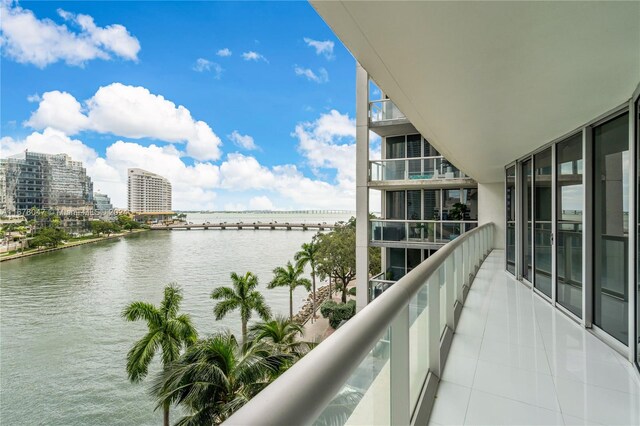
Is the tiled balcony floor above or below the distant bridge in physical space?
above

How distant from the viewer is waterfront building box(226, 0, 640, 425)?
1.22 m

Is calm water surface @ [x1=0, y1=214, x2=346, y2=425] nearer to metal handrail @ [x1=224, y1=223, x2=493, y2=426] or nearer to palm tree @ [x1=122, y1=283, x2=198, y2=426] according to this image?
palm tree @ [x1=122, y1=283, x2=198, y2=426]

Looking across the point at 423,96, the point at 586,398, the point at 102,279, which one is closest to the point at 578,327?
the point at 586,398

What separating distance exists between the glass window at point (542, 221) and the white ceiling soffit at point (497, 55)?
1717 mm

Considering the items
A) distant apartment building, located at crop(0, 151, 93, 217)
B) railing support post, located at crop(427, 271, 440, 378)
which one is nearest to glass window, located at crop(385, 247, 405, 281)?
railing support post, located at crop(427, 271, 440, 378)

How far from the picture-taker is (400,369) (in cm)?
152

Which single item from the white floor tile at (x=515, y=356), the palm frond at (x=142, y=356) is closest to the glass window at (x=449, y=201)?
the white floor tile at (x=515, y=356)

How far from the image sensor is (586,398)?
7.75 feet

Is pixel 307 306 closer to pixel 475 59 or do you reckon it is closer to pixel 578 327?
pixel 578 327

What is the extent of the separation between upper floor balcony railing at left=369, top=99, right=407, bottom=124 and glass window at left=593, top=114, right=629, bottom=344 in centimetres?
1034

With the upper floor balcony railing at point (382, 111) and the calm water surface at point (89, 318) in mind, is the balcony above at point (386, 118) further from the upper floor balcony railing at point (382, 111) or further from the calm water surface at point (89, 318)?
the calm water surface at point (89, 318)

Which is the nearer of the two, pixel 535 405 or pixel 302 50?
pixel 535 405

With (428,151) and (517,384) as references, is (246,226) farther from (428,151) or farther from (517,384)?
(517,384)

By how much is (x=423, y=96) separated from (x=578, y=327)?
342 cm
